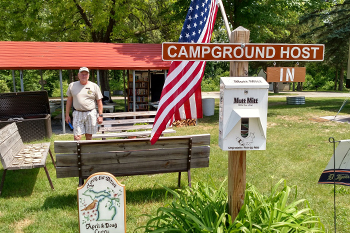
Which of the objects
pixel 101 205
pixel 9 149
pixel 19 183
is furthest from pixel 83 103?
pixel 101 205

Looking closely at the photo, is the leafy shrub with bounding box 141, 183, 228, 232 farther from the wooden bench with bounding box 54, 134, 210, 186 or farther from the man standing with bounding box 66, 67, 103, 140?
the man standing with bounding box 66, 67, 103, 140

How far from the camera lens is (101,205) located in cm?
283

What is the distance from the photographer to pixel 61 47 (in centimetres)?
1326

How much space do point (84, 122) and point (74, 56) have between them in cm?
709

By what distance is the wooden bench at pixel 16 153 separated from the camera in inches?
188

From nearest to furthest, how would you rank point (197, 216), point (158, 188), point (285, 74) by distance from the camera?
point (285, 74) → point (197, 216) → point (158, 188)

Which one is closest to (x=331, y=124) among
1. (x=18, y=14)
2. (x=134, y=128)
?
(x=134, y=128)

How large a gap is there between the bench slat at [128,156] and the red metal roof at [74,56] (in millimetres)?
8014

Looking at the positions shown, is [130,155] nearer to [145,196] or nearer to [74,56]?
[145,196]

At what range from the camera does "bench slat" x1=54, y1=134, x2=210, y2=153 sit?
4.23m

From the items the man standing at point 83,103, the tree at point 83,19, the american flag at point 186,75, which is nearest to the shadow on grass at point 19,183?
the man standing at point 83,103

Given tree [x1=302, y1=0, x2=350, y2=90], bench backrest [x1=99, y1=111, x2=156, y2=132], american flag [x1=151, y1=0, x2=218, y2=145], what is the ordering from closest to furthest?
american flag [x1=151, y1=0, x2=218, y2=145] < bench backrest [x1=99, y1=111, x2=156, y2=132] < tree [x1=302, y1=0, x2=350, y2=90]

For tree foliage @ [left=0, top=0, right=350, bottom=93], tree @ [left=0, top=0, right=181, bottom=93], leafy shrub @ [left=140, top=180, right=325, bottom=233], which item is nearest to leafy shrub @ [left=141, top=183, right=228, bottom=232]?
leafy shrub @ [left=140, top=180, right=325, bottom=233]

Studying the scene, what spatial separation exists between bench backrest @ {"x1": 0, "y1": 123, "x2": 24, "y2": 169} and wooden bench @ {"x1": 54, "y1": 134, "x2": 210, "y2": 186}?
39.9 inches
